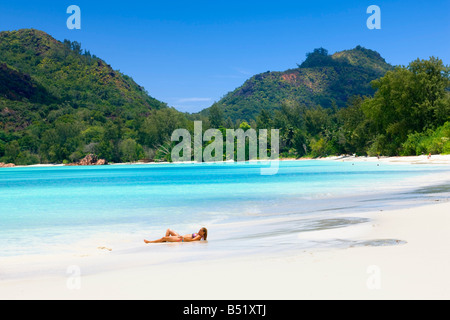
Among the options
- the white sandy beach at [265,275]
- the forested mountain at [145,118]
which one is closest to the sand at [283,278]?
the white sandy beach at [265,275]

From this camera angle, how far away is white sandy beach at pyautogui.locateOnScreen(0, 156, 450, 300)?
199 inches

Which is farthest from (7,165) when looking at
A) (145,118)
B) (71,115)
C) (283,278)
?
(283,278)

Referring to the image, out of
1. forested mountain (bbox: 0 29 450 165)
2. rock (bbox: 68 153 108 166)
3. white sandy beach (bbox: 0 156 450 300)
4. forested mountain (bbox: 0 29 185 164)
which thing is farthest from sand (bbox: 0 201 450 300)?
rock (bbox: 68 153 108 166)

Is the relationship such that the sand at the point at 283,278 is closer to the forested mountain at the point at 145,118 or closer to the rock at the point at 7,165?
the forested mountain at the point at 145,118

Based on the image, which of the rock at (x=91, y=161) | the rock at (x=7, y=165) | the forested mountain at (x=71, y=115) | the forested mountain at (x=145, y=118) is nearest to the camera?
the forested mountain at (x=145, y=118)

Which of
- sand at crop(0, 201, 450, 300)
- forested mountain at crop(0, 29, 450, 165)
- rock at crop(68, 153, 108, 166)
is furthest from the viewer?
rock at crop(68, 153, 108, 166)

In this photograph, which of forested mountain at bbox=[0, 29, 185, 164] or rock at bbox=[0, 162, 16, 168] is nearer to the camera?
rock at bbox=[0, 162, 16, 168]

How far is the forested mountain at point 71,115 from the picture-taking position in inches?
4929

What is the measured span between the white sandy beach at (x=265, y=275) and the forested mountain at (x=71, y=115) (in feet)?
404

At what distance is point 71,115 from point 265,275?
481 feet

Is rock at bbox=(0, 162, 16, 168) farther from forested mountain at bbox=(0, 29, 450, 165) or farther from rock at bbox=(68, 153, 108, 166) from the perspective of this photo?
rock at bbox=(68, 153, 108, 166)

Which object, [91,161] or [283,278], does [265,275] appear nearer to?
[283,278]

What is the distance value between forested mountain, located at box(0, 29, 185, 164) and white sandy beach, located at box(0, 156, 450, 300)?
123m
